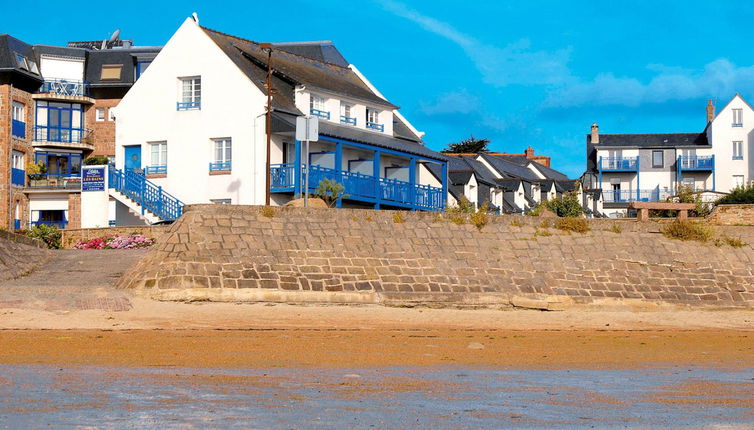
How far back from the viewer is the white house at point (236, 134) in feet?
127

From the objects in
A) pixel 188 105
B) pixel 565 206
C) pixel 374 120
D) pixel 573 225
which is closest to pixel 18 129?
pixel 188 105

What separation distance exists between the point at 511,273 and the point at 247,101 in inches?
651

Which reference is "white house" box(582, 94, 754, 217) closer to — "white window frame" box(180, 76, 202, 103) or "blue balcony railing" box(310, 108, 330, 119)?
"blue balcony railing" box(310, 108, 330, 119)

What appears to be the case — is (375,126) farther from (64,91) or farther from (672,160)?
(672,160)

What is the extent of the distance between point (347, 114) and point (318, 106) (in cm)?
229

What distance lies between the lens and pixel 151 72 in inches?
1635

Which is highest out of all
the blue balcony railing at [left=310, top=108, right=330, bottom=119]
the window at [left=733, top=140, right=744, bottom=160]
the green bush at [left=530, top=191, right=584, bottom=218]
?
the window at [left=733, top=140, right=744, bottom=160]

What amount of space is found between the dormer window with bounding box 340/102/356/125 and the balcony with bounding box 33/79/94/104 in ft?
61.2

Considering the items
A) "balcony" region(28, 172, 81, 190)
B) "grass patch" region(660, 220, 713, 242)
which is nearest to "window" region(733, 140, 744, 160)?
"balcony" region(28, 172, 81, 190)

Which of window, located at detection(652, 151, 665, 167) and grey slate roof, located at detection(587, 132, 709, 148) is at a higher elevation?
grey slate roof, located at detection(587, 132, 709, 148)

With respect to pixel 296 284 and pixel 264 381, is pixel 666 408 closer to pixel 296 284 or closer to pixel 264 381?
pixel 264 381

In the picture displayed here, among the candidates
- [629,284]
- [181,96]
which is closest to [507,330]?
[629,284]

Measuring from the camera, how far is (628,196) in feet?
277

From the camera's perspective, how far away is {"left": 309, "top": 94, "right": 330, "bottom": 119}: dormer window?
42.7m
